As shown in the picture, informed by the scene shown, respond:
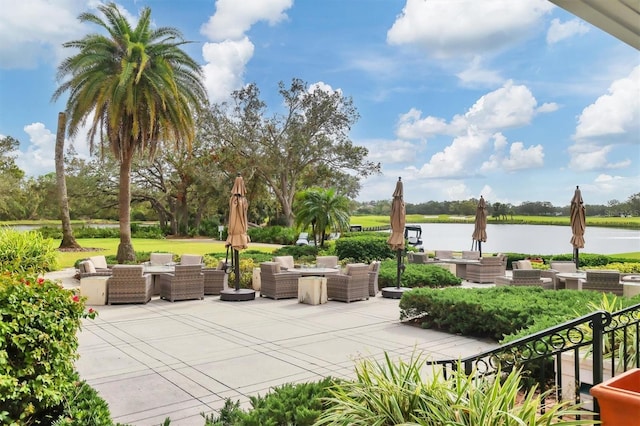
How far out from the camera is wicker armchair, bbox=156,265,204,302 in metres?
10.7

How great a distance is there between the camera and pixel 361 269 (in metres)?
10.7

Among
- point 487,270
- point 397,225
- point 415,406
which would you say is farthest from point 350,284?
point 415,406

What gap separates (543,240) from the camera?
22391 millimetres

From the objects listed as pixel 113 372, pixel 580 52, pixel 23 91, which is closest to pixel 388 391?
pixel 113 372

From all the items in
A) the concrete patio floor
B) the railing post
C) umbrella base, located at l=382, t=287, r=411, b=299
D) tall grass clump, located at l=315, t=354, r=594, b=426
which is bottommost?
the concrete patio floor

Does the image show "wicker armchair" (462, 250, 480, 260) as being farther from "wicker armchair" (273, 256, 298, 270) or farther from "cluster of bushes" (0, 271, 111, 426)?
"cluster of bushes" (0, 271, 111, 426)

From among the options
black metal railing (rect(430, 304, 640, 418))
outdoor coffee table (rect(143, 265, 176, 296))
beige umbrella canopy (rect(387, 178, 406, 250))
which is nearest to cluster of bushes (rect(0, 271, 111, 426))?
black metal railing (rect(430, 304, 640, 418))

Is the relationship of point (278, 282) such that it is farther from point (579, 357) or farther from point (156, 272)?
point (579, 357)

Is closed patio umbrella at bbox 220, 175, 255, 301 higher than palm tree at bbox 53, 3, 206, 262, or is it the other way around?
palm tree at bbox 53, 3, 206, 262

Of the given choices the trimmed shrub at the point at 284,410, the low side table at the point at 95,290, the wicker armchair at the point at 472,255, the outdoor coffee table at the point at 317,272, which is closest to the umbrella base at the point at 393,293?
the outdoor coffee table at the point at 317,272

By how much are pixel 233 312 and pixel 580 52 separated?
9.62m

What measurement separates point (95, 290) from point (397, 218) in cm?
679

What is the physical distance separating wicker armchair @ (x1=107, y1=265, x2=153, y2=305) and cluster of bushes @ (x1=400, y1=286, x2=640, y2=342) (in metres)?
5.54

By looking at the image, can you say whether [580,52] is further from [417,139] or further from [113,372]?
[417,139]
